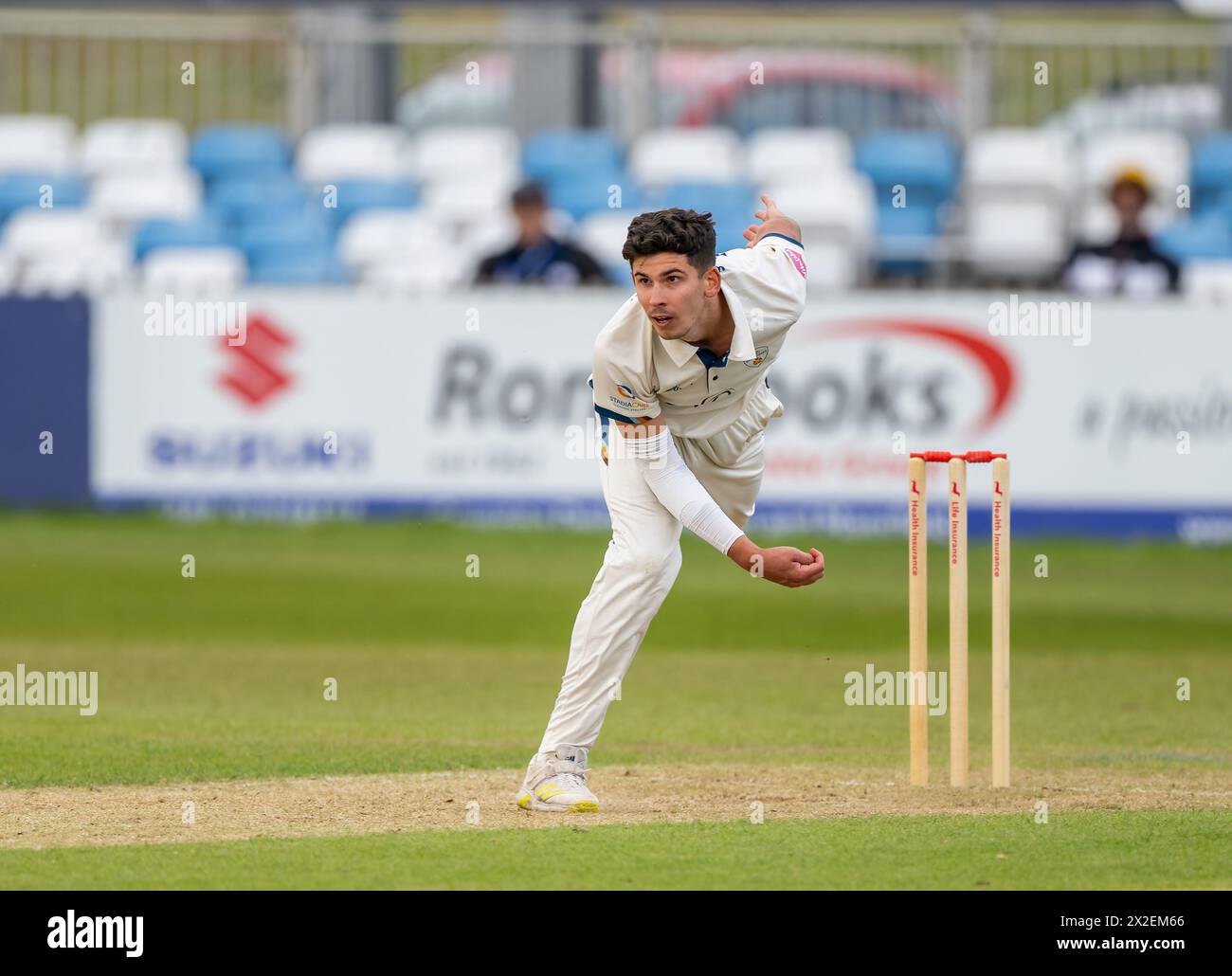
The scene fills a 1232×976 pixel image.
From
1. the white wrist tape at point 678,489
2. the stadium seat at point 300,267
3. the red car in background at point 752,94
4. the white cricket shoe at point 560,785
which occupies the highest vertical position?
the red car in background at point 752,94

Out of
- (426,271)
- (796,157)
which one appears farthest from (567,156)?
(426,271)

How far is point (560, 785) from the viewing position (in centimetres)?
812

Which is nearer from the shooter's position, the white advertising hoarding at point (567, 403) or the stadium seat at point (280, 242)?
the white advertising hoarding at point (567, 403)

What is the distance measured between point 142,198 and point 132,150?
1.43 m

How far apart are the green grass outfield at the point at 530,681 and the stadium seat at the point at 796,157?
5191 millimetres

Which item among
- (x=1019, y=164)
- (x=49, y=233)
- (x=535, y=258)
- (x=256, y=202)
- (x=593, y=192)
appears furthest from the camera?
(x=256, y=202)

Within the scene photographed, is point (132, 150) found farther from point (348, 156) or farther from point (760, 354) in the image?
point (760, 354)

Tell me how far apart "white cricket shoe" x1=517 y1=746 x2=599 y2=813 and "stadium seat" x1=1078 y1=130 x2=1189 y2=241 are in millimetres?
14617

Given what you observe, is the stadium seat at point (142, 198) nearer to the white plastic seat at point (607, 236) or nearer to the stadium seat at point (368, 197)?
the stadium seat at point (368, 197)

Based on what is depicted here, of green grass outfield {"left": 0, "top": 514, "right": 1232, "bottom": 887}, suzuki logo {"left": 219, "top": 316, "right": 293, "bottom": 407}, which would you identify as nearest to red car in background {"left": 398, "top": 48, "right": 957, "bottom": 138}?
suzuki logo {"left": 219, "top": 316, "right": 293, "bottom": 407}

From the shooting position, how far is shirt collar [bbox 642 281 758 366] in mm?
7832

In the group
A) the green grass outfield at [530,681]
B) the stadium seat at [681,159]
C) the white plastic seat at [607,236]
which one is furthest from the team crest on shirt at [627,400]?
the stadium seat at [681,159]

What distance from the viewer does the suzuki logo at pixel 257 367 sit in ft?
58.9

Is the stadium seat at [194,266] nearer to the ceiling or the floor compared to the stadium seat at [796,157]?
nearer to the floor
